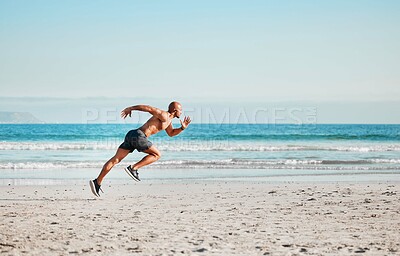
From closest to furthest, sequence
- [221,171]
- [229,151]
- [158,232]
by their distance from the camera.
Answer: [158,232]
[221,171]
[229,151]

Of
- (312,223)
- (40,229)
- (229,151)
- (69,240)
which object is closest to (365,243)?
(312,223)

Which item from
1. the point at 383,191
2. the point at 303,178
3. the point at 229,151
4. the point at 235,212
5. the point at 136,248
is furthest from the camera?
the point at 229,151

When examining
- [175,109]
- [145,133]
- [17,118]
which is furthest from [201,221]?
[17,118]

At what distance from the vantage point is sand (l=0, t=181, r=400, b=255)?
6.22 m

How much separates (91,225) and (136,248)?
1520mm

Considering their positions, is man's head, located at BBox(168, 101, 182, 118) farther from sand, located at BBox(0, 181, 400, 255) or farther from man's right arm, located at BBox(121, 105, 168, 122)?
sand, located at BBox(0, 181, 400, 255)

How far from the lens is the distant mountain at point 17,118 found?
130500mm

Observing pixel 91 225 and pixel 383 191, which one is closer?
pixel 91 225

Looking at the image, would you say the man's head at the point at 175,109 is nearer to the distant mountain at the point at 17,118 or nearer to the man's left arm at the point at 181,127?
the man's left arm at the point at 181,127

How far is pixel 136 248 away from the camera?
618 cm

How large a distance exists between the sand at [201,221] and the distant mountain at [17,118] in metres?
124

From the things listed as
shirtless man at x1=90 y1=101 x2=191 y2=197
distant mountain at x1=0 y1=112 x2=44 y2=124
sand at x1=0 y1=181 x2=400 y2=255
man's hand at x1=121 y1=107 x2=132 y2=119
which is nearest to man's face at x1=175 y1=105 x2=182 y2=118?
shirtless man at x1=90 y1=101 x2=191 y2=197

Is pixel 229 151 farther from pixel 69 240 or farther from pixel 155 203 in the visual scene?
pixel 69 240

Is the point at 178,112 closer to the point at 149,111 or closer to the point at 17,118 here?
the point at 149,111
